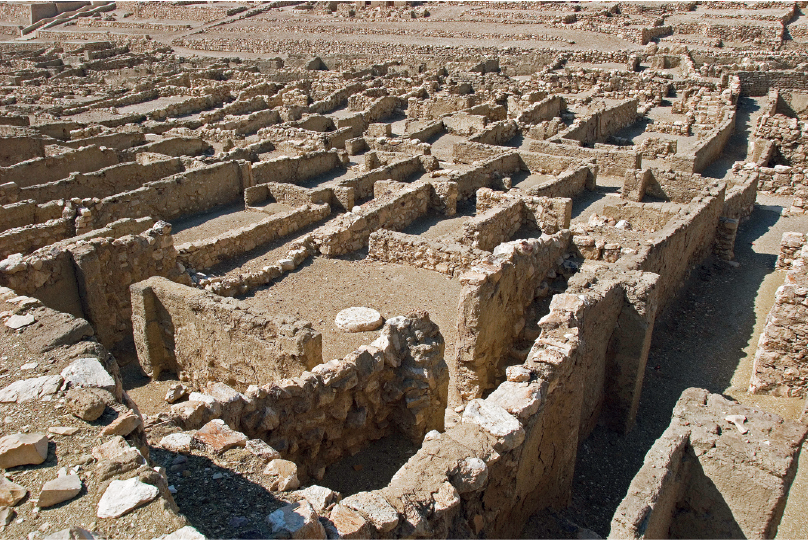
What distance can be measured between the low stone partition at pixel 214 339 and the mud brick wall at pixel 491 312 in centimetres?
189

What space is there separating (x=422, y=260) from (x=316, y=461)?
20.3ft

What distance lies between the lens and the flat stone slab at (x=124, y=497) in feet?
12.0

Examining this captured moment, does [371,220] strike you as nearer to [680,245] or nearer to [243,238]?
[243,238]

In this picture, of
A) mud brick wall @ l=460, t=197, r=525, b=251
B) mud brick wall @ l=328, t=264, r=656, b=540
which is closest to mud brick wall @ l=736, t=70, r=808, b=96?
mud brick wall @ l=460, t=197, r=525, b=251

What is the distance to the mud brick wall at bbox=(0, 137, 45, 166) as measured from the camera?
1923cm

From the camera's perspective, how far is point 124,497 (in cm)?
374

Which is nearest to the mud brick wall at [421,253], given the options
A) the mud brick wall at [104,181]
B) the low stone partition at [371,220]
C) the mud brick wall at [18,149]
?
the low stone partition at [371,220]

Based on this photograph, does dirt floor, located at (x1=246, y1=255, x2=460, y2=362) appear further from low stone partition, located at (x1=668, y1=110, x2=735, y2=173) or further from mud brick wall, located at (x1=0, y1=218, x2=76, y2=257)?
low stone partition, located at (x1=668, y1=110, x2=735, y2=173)

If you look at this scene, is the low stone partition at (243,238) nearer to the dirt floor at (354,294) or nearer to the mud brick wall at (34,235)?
the dirt floor at (354,294)

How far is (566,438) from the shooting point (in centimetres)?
704

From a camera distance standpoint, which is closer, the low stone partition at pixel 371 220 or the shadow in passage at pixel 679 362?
the shadow in passage at pixel 679 362

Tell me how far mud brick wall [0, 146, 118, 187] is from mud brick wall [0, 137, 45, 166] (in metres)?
1.81

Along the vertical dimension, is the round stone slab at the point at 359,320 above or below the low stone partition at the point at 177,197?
below

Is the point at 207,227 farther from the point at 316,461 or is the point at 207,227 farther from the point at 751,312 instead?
the point at 751,312
